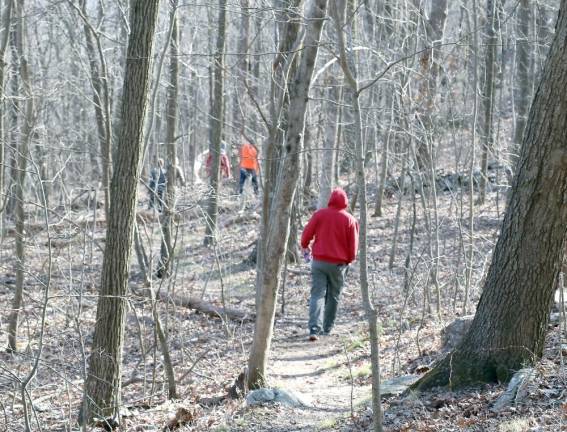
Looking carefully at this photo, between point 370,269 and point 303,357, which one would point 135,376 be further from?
point 370,269

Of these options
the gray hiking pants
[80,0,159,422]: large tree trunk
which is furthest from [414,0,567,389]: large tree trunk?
the gray hiking pants

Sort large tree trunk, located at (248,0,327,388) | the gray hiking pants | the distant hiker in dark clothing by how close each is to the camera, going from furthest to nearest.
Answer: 1. the gray hiking pants
2. the distant hiker in dark clothing
3. large tree trunk, located at (248,0,327,388)

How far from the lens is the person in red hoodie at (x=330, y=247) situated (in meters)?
10.3

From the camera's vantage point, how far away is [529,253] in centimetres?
570

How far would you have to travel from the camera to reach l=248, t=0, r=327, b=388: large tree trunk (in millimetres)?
7352

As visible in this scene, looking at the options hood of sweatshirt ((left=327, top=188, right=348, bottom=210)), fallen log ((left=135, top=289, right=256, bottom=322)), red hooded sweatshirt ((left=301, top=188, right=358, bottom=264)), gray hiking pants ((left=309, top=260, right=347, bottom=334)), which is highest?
hood of sweatshirt ((left=327, top=188, right=348, bottom=210))

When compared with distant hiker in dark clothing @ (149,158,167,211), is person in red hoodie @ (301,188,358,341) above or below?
below

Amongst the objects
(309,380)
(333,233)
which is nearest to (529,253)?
(309,380)

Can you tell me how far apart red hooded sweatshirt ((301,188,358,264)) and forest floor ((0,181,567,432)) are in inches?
40.3

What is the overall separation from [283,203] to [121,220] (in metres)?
1.63

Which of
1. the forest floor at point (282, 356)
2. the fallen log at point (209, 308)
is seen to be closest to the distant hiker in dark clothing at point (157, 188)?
the forest floor at point (282, 356)

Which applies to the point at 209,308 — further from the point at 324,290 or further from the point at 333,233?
the point at 333,233

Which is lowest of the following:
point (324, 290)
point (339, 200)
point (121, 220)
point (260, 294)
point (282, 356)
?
point (282, 356)

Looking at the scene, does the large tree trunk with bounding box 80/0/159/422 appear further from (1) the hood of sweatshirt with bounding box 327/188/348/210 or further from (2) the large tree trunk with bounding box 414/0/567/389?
(1) the hood of sweatshirt with bounding box 327/188/348/210
